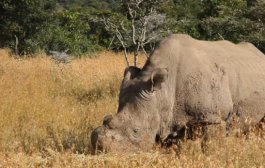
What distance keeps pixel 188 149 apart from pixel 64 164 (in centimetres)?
158

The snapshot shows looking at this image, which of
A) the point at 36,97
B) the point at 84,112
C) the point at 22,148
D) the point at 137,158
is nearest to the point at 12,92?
the point at 36,97

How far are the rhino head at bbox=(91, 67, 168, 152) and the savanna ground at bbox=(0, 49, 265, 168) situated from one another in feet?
0.72

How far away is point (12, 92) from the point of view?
36.8 feet

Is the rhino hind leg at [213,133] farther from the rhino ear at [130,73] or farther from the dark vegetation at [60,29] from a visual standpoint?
the dark vegetation at [60,29]

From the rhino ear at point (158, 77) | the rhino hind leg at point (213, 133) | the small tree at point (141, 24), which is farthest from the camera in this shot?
the small tree at point (141, 24)

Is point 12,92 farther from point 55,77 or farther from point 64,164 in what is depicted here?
point 64,164

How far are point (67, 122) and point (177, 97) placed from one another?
2851 mm

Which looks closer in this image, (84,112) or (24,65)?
(84,112)

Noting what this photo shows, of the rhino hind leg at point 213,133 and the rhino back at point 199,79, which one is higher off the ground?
the rhino back at point 199,79

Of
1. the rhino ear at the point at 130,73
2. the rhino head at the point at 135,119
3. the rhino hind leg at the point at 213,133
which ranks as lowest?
the rhino hind leg at the point at 213,133

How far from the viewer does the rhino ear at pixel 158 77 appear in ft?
20.9

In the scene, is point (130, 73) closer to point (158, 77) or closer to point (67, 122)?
point (158, 77)

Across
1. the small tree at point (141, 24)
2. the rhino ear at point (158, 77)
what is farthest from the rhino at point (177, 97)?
the small tree at point (141, 24)

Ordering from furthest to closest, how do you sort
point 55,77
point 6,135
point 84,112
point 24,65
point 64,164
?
point 24,65 → point 55,77 → point 84,112 → point 6,135 → point 64,164
